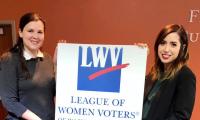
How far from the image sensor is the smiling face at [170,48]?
1940 millimetres

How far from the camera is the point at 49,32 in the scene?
133 inches

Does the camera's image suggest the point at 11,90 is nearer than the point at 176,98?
No

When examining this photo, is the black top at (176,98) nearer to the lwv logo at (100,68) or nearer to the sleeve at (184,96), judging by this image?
the sleeve at (184,96)

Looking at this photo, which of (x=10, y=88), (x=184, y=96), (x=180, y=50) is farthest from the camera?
(x=10, y=88)

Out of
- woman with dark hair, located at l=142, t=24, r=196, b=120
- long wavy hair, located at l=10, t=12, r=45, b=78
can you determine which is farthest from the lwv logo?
long wavy hair, located at l=10, t=12, r=45, b=78

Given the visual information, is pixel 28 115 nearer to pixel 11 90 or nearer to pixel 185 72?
pixel 11 90

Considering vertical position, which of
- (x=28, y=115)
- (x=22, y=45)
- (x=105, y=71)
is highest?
(x=22, y=45)

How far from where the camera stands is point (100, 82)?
2107mm

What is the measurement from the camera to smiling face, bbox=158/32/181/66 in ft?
6.37

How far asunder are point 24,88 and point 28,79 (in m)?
0.06

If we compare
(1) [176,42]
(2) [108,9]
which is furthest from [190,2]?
(1) [176,42]

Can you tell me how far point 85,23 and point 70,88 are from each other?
1260mm

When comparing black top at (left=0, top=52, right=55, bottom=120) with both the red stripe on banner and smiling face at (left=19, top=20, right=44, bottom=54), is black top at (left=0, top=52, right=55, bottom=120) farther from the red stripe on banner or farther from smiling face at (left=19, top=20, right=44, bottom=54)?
the red stripe on banner

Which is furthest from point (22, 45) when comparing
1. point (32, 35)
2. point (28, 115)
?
point (28, 115)
